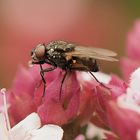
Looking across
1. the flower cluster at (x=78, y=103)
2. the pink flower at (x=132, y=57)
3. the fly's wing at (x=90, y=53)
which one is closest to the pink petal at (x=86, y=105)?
the flower cluster at (x=78, y=103)

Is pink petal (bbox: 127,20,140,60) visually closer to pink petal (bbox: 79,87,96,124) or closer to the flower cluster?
the flower cluster

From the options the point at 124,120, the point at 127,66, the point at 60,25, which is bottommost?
the point at 60,25

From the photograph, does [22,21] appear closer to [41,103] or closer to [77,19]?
[77,19]

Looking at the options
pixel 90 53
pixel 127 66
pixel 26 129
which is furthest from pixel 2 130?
pixel 127 66

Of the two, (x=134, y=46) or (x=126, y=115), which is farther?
(x=134, y=46)

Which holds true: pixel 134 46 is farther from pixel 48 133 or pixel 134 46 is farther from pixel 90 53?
pixel 48 133

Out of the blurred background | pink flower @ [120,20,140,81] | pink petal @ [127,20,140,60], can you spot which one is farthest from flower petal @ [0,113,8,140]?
the blurred background
